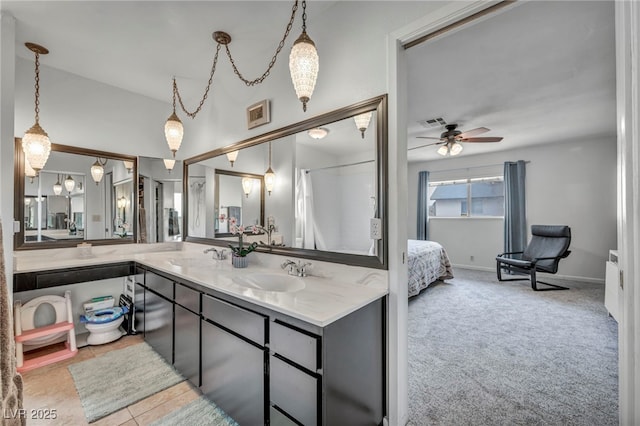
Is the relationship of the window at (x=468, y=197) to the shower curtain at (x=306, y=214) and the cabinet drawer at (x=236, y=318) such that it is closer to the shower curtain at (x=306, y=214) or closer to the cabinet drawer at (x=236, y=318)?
the shower curtain at (x=306, y=214)

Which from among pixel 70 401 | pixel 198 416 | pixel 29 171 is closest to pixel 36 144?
pixel 29 171

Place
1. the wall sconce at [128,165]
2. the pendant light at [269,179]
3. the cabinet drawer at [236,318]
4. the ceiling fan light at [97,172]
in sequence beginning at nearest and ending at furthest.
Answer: the cabinet drawer at [236,318] → the pendant light at [269,179] → the ceiling fan light at [97,172] → the wall sconce at [128,165]

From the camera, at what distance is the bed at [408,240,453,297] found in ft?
11.9

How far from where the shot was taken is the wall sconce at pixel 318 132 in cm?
190

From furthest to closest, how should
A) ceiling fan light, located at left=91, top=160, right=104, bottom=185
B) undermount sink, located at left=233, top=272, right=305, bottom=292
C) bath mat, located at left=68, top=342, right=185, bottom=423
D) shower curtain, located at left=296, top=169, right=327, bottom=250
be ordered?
ceiling fan light, located at left=91, top=160, right=104, bottom=185
shower curtain, located at left=296, top=169, right=327, bottom=250
undermount sink, located at left=233, top=272, right=305, bottom=292
bath mat, located at left=68, top=342, right=185, bottom=423

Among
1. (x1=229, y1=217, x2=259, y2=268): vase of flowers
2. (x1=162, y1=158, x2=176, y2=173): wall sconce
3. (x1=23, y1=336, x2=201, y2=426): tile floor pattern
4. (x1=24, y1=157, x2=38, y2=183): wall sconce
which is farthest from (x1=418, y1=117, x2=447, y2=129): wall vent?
(x1=24, y1=157, x2=38, y2=183): wall sconce

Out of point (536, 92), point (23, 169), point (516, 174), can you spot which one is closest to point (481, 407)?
point (536, 92)

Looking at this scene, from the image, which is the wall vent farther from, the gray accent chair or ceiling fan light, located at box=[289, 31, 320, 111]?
ceiling fan light, located at box=[289, 31, 320, 111]

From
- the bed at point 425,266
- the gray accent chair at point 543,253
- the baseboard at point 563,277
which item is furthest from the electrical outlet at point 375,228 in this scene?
the baseboard at point 563,277

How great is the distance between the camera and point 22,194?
244 cm

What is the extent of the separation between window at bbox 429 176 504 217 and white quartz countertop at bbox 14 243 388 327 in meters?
5.39

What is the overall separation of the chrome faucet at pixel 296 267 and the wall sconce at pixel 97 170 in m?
2.56

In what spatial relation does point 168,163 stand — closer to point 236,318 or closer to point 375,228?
point 236,318

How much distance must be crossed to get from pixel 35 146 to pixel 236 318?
2.41m
